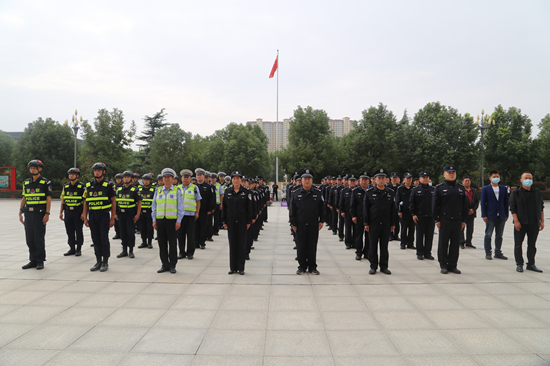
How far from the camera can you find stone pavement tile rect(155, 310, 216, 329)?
13.4ft

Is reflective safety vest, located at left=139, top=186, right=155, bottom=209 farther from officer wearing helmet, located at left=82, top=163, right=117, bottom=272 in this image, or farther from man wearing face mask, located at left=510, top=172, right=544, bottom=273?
man wearing face mask, located at left=510, top=172, right=544, bottom=273

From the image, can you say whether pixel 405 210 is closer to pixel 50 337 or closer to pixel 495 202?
pixel 495 202

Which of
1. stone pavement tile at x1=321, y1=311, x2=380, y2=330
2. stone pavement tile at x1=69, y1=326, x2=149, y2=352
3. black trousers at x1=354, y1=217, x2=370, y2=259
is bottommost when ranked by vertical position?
stone pavement tile at x1=321, y1=311, x2=380, y2=330

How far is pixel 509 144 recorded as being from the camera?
41.1 metres

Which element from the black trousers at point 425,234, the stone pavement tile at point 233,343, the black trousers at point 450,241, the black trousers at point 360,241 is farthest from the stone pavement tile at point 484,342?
the black trousers at point 425,234

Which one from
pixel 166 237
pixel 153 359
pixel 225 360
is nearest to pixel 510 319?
pixel 225 360

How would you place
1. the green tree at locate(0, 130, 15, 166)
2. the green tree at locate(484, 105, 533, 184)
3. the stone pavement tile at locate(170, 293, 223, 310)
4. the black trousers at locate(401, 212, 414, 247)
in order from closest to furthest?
the stone pavement tile at locate(170, 293, 223, 310) → the black trousers at locate(401, 212, 414, 247) → the green tree at locate(484, 105, 533, 184) → the green tree at locate(0, 130, 15, 166)

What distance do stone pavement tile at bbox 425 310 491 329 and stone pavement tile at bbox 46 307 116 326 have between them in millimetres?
Answer: 4468

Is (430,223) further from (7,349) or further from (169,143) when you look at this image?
(169,143)

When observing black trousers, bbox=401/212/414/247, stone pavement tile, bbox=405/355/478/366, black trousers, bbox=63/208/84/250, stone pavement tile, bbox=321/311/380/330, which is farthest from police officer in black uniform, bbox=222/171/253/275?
black trousers, bbox=401/212/414/247

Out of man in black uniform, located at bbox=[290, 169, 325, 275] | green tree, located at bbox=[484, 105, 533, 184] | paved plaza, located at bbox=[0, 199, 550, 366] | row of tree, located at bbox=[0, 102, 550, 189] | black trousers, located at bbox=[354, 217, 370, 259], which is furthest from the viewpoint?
green tree, located at bbox=[484, 105, 533, 184]

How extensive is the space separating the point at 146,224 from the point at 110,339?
6.03m

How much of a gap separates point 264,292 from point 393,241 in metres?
6.97

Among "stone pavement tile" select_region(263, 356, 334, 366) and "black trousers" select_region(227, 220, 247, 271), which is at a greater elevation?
"black trousers" select_region(227, 220, 247, 271)
